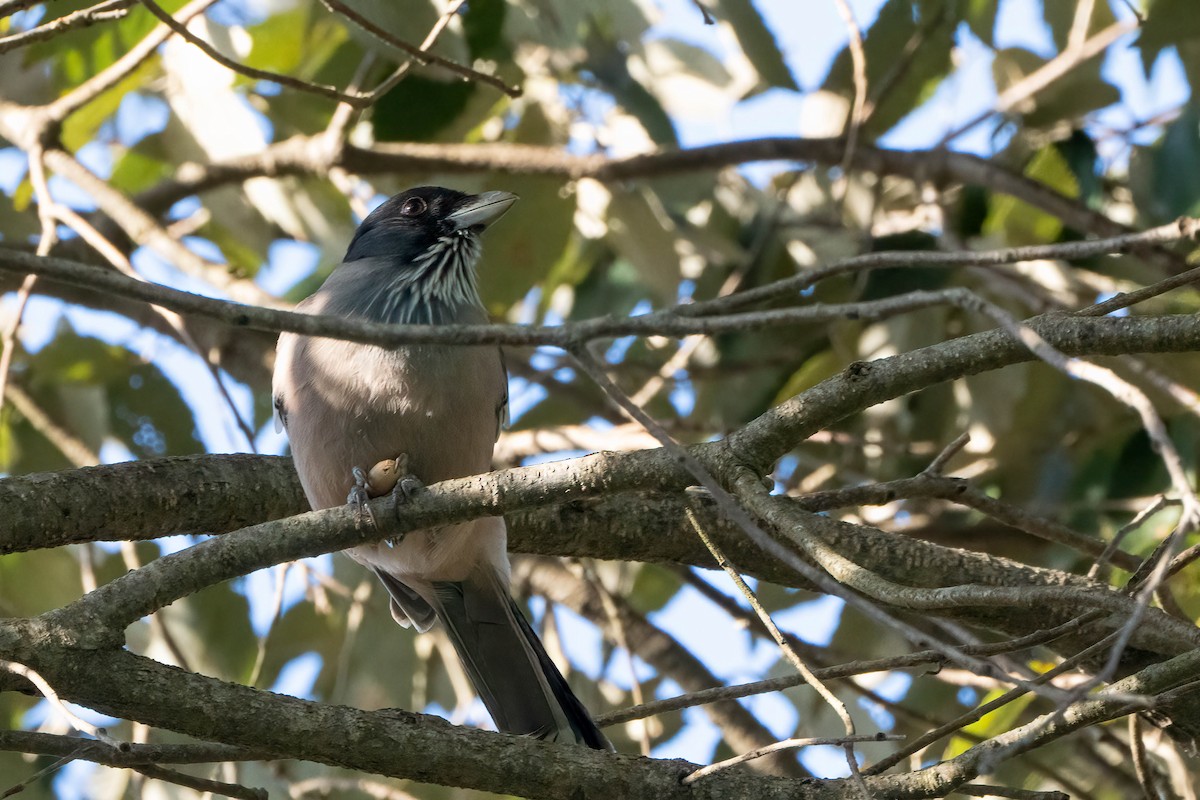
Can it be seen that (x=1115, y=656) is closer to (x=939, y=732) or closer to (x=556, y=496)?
(x=939, y=732)

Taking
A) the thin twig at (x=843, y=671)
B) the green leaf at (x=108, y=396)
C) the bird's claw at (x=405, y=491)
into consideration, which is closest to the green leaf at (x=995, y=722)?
the thin twig at (x=843, y=671)

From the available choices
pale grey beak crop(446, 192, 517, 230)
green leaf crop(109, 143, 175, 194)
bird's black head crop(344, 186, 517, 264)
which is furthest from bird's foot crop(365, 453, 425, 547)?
green leaf crop(109, 143, 175, 194)

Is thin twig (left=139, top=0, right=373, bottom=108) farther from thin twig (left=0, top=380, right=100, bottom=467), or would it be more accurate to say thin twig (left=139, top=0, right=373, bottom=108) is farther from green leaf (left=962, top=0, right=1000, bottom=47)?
green leaf (left=962, top=0, right=1000, bottom=47)

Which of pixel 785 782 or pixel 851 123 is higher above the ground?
pixel 851 123

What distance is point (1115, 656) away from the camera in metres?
1.70

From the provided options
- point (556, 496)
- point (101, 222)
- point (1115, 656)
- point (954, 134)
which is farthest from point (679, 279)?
point (1115, 656)

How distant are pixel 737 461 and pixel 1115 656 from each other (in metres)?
0.98

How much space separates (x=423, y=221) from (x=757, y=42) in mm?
1361

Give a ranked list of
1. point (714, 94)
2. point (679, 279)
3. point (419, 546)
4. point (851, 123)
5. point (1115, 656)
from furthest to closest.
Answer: point (714, 94) < point (679, 279) < point (851, 123) < point (419, 546) < point (1115, 656)

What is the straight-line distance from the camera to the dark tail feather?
3717 millimetres

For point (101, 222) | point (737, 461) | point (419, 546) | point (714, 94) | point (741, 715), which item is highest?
point (714, 94)

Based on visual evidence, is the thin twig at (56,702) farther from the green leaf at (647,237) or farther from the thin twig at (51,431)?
the green leaf at (647,237)

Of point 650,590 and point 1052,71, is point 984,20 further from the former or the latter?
point 650,590

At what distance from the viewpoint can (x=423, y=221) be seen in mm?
4711
